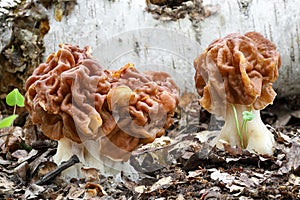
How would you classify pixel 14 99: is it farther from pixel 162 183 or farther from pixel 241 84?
pixel 241 84

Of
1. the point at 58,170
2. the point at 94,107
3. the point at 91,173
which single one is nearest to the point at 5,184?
the point at 58,170

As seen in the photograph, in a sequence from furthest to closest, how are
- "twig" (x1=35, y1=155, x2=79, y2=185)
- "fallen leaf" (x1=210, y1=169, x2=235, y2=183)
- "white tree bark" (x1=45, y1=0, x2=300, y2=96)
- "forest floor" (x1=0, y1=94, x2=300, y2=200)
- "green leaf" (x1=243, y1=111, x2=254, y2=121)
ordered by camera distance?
1. "white tree bark" (x1=45, y1=0, x2=300, y2=96)
2. "green leaf" (x1=243, y1=111, x2=254, y2=121)
3. "twig" (x1=35, y1=155, x2=79, y2=185)
4. "fallen leaf" (x1=210, y1=169, x2=235, y2=183)
5. "forest floor" (x1=0, y1=94, x2=300, y2=200)

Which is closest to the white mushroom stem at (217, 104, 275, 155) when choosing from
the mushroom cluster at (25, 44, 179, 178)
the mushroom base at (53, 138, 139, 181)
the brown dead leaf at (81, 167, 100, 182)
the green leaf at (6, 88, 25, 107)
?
the mushroom cluster at (25, 44, 179, 178)

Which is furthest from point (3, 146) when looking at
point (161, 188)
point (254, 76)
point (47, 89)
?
point (254, 76)

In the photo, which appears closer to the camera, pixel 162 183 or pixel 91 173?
pixel 162 183

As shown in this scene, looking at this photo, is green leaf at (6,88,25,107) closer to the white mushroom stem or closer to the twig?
the twig

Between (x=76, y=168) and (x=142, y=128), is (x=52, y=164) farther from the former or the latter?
(x=142, y=128)
